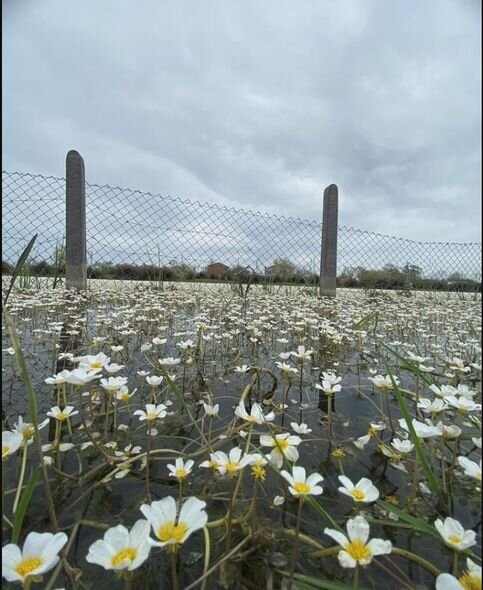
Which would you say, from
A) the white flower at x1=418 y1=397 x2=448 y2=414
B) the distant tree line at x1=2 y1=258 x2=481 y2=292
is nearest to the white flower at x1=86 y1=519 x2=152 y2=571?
the white flower at x1=418 y1=397 x2=448 y2=414

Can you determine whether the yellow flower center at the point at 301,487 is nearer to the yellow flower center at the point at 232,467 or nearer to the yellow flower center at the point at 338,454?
the yellow flower center at the point at 232,467

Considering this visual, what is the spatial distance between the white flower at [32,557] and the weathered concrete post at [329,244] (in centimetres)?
421

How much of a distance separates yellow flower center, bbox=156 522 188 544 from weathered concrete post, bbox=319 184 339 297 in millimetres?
4147

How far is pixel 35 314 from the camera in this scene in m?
2.31

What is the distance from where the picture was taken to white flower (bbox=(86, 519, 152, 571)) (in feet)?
1.23

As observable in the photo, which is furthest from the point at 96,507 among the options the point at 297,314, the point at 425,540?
the point at 297,314

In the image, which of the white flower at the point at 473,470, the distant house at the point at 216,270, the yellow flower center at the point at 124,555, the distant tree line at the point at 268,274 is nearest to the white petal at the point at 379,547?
the white flower at the point at 473,470

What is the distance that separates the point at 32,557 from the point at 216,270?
4247 millimetres

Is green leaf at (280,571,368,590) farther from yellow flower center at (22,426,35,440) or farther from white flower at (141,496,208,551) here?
yellow flower center at (22,426,35,440)

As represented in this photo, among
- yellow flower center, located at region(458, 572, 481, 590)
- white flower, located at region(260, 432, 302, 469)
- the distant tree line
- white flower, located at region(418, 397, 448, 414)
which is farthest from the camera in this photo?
the distant tree line

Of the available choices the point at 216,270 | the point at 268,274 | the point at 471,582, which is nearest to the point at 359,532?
the point at 471,582

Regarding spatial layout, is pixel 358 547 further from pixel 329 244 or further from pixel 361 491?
pixel 329 244

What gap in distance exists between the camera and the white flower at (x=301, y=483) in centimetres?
46

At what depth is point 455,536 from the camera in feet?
1.44
